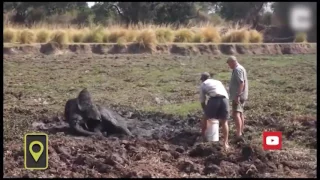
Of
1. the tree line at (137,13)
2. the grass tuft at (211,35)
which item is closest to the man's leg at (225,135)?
the tree line at (137,13)

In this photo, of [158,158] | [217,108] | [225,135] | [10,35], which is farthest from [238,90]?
[10,35]

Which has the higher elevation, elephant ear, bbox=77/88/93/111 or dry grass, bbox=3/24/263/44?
dry grass, bbox=3/24/263/44

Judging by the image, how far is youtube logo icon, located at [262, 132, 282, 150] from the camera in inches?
417

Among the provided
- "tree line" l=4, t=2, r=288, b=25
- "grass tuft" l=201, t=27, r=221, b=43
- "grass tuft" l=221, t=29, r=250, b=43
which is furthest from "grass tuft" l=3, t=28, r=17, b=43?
"grass tuft" l=221, t=29, r=250, b=43

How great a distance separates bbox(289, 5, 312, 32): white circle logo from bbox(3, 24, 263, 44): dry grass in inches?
415

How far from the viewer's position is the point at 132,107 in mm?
13984

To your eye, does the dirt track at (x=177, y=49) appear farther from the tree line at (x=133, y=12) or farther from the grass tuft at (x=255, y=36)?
the tree line at (x=133, y=12)

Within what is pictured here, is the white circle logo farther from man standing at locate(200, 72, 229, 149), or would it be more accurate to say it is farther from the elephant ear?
the elephant ear

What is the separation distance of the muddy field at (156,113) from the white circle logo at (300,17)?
1.58 meters

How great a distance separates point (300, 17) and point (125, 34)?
12288 mm

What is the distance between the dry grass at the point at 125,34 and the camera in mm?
22750

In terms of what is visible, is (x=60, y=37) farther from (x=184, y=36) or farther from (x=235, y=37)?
(x=235, y=37)

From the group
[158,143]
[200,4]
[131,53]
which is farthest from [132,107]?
[131,53]

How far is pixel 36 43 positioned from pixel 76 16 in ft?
7.03
